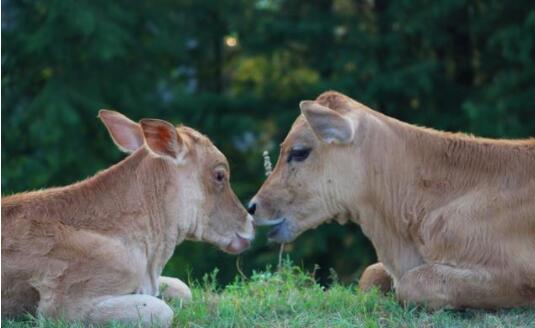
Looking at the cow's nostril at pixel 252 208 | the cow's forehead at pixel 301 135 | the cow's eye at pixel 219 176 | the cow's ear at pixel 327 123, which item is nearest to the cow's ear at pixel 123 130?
the cow's eye at pixel 219 176

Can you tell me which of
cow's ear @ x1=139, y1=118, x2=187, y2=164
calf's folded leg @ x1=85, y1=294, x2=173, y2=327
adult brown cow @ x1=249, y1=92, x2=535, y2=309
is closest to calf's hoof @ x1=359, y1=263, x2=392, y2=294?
adult brown cow @ x1=249, y1=92, x2=535, y2=309

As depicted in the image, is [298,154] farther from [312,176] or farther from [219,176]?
[219,176]

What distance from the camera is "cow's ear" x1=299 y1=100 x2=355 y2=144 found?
7969 mm

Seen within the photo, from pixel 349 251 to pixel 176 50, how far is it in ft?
17.9

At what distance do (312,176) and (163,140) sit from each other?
116 cm

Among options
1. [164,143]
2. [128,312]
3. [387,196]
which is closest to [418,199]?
[387,196]

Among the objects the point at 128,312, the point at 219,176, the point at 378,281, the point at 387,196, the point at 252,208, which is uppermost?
the point at 219,176

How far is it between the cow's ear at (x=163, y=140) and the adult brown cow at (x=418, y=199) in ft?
2.79

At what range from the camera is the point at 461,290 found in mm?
7523

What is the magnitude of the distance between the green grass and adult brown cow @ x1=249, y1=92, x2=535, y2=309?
144 millimetres

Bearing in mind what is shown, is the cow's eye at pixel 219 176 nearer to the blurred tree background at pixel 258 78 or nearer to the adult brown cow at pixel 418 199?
→ the adult brown cow at pixel 418 199

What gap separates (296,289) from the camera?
8805 millimetres

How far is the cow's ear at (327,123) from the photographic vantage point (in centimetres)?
797

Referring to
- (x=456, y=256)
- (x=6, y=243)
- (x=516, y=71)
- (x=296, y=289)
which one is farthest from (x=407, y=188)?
(x=516, y=71)
